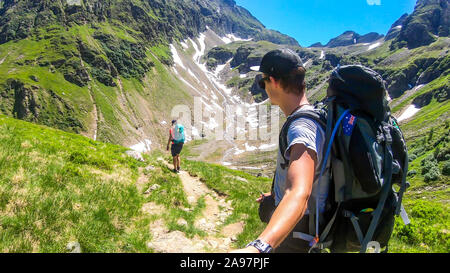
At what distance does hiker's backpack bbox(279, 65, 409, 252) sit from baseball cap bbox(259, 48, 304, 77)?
65 centimetres

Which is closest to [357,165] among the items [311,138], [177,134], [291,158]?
[311,138]

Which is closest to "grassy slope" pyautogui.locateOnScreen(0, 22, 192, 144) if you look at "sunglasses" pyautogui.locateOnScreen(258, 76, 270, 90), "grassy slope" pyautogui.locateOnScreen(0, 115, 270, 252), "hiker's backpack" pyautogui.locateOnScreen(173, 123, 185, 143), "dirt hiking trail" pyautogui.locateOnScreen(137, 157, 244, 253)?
"hiker's backpack" pyautogui.locateOnScreen(173, 123, 185, 143)

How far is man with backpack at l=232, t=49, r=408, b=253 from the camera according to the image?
2816mm

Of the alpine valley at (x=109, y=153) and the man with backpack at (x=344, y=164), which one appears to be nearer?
the man with backpack at (x=344, y=164)

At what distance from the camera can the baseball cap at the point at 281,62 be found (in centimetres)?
348

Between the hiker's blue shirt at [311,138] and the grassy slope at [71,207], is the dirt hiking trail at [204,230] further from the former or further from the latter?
the hiker's blue shirt at [311,138]

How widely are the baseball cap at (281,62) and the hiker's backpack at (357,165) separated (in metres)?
0.65

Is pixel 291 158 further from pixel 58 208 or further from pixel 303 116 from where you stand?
pixel 58 208

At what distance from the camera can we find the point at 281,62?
138 inches

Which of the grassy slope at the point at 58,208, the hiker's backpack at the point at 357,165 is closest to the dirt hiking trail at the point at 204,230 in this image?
the grassy slope at the point at 58,208

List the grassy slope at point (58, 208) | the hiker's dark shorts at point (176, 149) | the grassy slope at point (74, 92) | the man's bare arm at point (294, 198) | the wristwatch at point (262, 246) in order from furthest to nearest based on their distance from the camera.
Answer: the grassy slope at point (74, 92)
the hiker's dark shorts at point (176, 149)
the grassy slope at point (58, 208)
the man's bare arm at point (294, 198)
the wristwatch at point (262, 246)

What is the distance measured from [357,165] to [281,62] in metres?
1.68

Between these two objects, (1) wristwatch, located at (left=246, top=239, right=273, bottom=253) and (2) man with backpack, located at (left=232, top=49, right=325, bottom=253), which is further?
(2) man with backpack, located at (left=232, top=49, right=325, bottom=253)

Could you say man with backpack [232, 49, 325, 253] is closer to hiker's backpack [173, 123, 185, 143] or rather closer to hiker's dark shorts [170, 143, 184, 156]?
hiker's dark shorts [170, 143, 184, 156]
